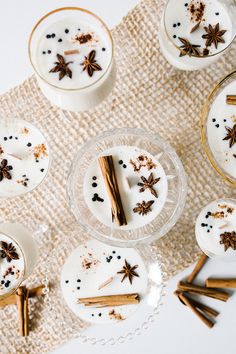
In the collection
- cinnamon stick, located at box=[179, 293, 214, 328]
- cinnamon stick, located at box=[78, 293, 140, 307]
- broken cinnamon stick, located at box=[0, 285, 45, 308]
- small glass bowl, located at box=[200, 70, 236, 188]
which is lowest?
cinnamon stick, located at box=[179, 293, 214, 328]

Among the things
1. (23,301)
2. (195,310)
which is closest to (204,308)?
(195,310)

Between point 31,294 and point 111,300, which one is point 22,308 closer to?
point 31,294

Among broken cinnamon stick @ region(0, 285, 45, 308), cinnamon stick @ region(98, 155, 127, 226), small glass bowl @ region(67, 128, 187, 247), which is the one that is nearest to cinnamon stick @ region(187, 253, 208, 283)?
small glass bowl @ region(67, 128, 187, 247)

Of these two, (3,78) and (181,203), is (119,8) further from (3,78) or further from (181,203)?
(181,203)

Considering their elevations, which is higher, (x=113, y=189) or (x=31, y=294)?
(x=113, y=189)

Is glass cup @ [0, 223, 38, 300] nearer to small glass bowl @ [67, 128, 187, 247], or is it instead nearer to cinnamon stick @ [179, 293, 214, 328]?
small glass bowl @ [67, 128, 187, 247]

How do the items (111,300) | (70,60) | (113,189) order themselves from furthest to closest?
(111,300)
(113,189)
(70,60)
